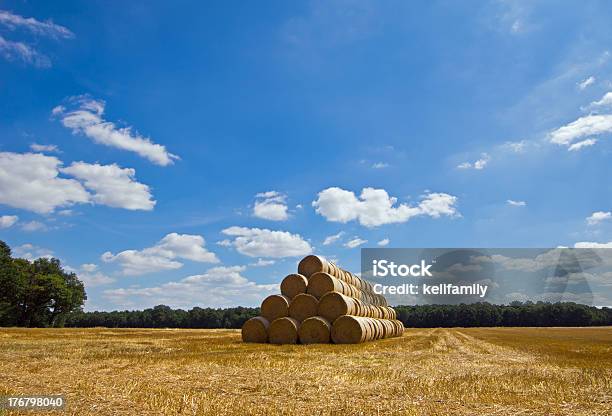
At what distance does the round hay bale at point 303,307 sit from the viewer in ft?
74.2

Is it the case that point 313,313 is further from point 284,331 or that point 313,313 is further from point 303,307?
point 284,331

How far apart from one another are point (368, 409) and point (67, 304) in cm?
6217

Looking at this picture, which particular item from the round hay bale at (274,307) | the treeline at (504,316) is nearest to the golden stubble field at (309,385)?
the round hay bale at (274,307)

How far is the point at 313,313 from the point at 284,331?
1.69 meters

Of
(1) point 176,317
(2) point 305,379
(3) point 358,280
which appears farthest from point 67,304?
(2) point 305,379

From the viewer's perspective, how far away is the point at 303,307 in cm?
2275

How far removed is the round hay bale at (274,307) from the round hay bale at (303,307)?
31 centimetres

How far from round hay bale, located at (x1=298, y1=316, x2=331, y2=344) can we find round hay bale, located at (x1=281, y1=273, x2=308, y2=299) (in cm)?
210

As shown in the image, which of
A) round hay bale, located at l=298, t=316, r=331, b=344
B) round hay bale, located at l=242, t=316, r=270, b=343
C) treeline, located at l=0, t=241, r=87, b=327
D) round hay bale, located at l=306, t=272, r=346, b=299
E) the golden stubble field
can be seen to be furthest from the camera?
treeline, located at l=0, t=241, r=87, b=327

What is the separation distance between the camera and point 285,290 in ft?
77.9

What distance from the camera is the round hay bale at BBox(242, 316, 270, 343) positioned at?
72.4ft

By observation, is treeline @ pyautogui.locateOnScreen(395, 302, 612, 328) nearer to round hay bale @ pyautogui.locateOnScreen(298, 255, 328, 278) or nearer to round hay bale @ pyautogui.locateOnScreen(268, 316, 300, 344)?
round hay bale @ pyautogui.locateOnScreen(298, 255, 328, 278)

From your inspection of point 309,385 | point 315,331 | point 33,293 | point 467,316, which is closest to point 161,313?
point 33,293

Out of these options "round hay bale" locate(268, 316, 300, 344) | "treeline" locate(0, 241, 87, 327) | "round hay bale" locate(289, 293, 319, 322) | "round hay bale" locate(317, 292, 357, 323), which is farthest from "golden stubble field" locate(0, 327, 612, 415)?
"treeline" locate(0, 241, 87, 327)
